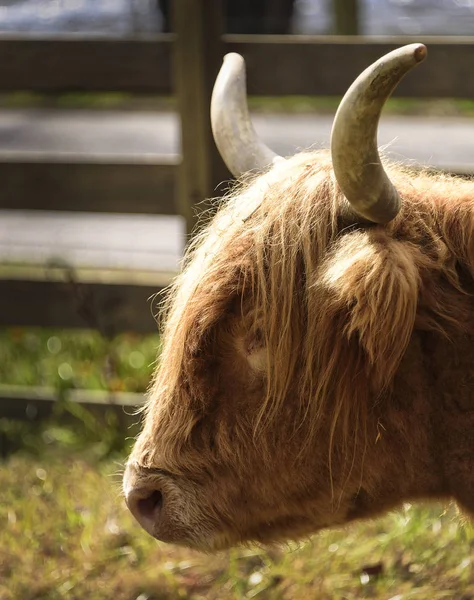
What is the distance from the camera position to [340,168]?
2.00m

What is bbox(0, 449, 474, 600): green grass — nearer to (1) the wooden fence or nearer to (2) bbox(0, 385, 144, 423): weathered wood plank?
(2) bbox(0, 385, 144, 423): weathered wood plank

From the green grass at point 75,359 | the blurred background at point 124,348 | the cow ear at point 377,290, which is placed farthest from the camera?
the green grass at point 75,359

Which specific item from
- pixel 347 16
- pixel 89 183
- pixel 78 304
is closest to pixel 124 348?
pixel 78 304

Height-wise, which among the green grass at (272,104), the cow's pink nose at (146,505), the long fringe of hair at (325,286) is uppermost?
the long fringe of hair at (325,286)

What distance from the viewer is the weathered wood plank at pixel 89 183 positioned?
4258 millimetres

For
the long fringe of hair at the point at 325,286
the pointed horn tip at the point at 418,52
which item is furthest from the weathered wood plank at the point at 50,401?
the pointed horn tip at the point at 418,52

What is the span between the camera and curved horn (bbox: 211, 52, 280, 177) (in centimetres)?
264

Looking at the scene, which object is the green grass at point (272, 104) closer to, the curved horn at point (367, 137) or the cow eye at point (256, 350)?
the cow eye at point (256, 350)

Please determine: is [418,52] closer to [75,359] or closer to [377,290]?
[377,290]

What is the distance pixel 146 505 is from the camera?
2.36 m

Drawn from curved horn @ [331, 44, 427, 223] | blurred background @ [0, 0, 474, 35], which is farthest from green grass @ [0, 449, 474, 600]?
blurred background @ [0, 0, 474, 35]

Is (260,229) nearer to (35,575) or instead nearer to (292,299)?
(292,299)

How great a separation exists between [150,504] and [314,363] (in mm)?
578

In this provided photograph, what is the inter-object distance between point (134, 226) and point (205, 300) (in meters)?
6.59
